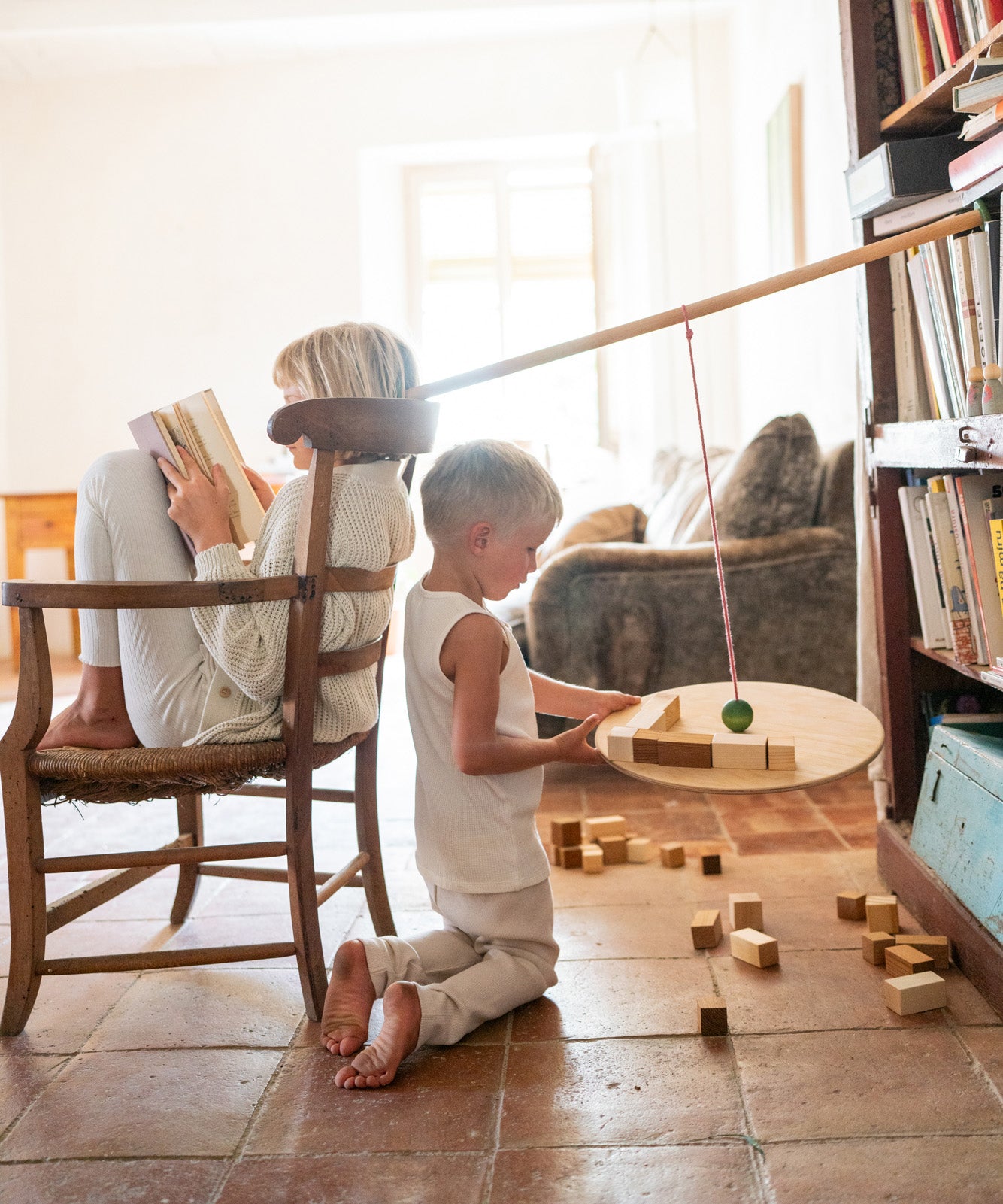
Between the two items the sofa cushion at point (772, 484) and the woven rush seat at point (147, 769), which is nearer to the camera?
the woven rush seat at point (147, 769)

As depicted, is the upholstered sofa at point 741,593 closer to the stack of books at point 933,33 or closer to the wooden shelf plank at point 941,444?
the wooden shelf plank at point 941,444

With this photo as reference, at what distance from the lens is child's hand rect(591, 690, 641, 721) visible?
180 centimetres

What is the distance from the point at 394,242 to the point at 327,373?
5519 mm

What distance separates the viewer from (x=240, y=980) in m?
1.98

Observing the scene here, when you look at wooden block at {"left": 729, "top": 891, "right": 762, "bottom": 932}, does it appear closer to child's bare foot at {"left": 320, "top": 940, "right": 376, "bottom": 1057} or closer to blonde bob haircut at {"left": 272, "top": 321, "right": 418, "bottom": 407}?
child's bare foot at {"left": 320, "top": 940, "right": 376, "bottom": 1057}

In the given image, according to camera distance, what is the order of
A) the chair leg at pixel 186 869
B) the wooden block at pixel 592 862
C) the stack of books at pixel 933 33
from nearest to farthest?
1. the stack of books at pixel 933 33
2. the chair leg at pixel 186 869
3. the wooden block at pixel 592 862

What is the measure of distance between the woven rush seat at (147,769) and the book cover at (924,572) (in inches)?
48.9

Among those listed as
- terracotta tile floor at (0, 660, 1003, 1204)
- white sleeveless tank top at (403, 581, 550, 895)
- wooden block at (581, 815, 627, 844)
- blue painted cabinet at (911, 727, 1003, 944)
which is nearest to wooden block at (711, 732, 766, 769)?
white sleeveless tank top at (403, 581, 550, 895)

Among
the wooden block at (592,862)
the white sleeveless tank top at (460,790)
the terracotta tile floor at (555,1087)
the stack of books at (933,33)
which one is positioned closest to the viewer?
the terracotta tile floor at (555,1087)

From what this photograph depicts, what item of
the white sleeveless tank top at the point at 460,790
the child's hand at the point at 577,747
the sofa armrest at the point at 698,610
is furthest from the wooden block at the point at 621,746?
the sofa armrest at the point at 698,610

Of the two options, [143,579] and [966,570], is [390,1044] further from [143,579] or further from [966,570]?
[966,570]

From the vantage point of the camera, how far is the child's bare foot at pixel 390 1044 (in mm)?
1568

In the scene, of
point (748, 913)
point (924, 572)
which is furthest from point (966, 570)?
point (748, 913)

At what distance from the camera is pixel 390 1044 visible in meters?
1.59
